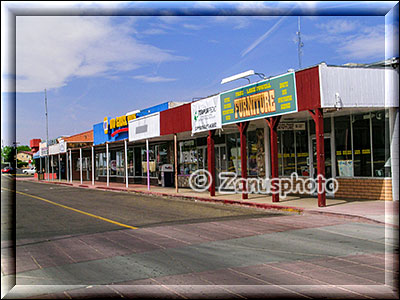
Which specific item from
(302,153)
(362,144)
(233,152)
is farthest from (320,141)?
(233,152)

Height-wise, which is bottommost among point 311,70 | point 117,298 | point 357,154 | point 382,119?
point 117,298

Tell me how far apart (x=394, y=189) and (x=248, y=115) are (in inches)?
239

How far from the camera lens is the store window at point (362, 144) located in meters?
16.3

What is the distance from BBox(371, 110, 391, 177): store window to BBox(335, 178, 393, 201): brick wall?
1.05ft

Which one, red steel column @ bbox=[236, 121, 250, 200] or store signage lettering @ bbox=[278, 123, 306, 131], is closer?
red steel column @ bbox=[236, 121, 250, 200]

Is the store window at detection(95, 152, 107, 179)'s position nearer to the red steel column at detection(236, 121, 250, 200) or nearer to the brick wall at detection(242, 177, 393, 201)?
the red steel column at detection(236, 121, 250, 200)

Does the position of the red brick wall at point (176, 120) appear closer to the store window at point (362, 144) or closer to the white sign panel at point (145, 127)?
the white sign panel at point (145, 127)

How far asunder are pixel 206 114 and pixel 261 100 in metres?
4.61

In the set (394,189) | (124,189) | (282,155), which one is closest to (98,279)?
(394,189)

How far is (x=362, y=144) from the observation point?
1645 centimetres

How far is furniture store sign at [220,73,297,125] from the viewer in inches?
624

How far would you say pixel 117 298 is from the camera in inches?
239

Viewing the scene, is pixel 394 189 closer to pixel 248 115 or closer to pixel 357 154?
pixel 357 154

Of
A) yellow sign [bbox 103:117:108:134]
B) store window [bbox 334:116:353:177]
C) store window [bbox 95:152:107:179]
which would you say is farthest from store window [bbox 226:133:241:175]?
store window [bbox 95:152:107:179]
